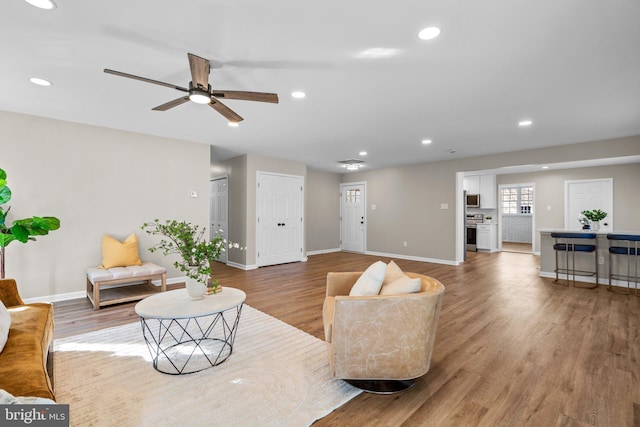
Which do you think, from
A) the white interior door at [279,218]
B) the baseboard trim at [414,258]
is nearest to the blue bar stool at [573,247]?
the baseboard trim at [414,258]

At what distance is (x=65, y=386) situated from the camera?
2.02 m

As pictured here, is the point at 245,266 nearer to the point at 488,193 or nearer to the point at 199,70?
the point at 199,70

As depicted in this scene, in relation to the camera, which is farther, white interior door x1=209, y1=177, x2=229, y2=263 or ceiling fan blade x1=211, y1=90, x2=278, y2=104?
white interior door x1=209, y1=177, x2=229, y2=263

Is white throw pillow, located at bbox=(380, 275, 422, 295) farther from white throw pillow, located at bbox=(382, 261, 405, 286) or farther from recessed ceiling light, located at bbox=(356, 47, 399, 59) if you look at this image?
recessed ceiling light, located at bbox=(356, 47, 399, 59)

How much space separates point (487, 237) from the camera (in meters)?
8.85

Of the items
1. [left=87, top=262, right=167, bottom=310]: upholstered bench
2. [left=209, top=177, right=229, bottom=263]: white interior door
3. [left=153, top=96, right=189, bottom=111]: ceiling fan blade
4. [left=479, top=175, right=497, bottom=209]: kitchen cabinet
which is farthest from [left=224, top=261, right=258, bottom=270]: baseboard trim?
[left=479, top=175, right=497, bottom=209]: kitchen cabinet

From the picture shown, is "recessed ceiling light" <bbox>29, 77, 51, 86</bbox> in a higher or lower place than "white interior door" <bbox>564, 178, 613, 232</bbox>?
higher

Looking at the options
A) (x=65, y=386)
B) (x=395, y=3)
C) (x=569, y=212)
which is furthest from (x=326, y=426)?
(x=569, y=212)

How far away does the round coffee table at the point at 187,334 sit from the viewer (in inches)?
85.0

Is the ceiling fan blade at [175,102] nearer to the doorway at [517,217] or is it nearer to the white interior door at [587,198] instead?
the white interior door at [587,198]

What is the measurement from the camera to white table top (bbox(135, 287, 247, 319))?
2.10 metres

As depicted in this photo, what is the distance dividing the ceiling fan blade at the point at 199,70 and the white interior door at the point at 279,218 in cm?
414

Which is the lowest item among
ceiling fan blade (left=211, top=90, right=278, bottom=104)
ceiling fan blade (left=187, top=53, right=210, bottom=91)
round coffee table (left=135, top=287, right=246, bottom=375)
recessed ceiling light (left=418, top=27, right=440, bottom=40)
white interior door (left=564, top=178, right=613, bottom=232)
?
round coffee table (left=135, top=287, right=246, bottom=375)

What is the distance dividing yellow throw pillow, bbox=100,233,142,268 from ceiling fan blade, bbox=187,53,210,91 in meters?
2.99
